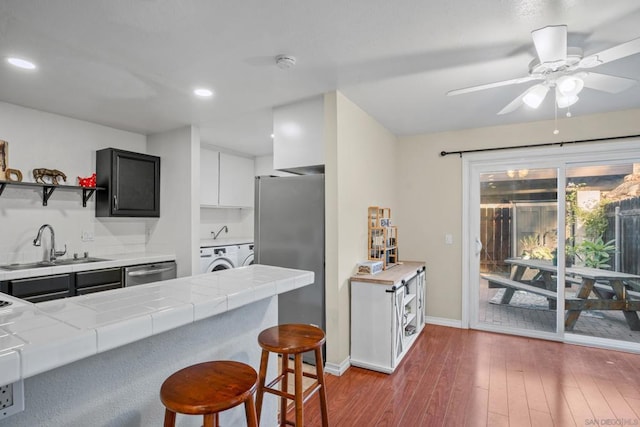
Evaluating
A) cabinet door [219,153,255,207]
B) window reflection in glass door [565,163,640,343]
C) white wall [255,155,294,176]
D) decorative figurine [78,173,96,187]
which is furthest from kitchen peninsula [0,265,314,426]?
white wall [255,155,294,176]

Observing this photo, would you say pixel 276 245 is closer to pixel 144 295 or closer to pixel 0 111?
pixel 144 295

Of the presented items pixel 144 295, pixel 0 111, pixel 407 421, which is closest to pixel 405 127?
pixel 407 421

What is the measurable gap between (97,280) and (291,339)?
2.43 m

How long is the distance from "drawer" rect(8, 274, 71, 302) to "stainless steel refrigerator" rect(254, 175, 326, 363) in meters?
1.64

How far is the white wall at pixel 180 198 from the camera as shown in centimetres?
369

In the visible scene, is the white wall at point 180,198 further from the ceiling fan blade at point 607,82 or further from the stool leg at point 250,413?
the ceiling fan blade at point 607,82

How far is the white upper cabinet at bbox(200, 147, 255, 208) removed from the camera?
4.66m

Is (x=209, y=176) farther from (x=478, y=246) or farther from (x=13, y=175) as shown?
(x=478, y=246)

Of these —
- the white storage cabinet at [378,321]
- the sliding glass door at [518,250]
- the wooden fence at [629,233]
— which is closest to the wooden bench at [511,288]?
the sliding glass door at [518,250]

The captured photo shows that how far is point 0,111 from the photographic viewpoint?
9.51ft

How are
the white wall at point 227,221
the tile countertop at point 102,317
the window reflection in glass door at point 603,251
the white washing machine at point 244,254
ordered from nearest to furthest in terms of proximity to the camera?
the tile countertop at point 102,317
the window reflection in glass door at point 603,251
the white washing machine at point 244,254
the white wall at point 227,221

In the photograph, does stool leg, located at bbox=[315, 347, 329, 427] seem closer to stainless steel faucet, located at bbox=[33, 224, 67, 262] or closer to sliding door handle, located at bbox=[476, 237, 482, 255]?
sliding door handle, located at bbox=[476, 237, 482, 255]

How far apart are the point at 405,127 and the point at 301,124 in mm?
1449

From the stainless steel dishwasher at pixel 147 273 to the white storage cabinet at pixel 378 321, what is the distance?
2177mm
